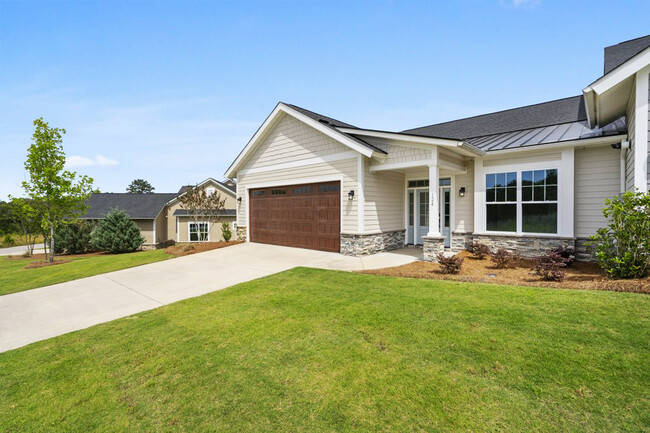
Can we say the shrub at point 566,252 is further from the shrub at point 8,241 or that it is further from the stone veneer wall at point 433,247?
the shrub at point 8,241

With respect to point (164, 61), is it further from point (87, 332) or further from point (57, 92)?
point (87, 332)

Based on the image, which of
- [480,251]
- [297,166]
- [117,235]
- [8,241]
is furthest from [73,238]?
[480,251]

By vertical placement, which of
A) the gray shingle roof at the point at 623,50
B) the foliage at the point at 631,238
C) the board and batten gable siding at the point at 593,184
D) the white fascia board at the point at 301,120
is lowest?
the foliage at the point at 631,238

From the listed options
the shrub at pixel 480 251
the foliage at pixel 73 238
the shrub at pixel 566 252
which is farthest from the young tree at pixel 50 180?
the shrub at pixel 566 252

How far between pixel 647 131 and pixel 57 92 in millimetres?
19440

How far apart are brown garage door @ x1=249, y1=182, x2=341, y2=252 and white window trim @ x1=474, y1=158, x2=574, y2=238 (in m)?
5.02

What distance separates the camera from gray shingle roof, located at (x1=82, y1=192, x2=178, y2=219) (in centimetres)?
2730

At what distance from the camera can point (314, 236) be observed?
12281 mm

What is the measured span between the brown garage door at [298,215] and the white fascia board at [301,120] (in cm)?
165

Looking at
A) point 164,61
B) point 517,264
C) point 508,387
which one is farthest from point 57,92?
point 517,264

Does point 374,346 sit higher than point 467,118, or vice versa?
point 467,118

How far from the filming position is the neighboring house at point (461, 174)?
858 cm

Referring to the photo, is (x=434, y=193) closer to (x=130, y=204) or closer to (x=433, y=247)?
(x=433, y=247)

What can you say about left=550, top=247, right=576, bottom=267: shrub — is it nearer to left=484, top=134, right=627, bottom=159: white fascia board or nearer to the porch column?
left=484, top=134, right=627, bottom=159: white fascia board
